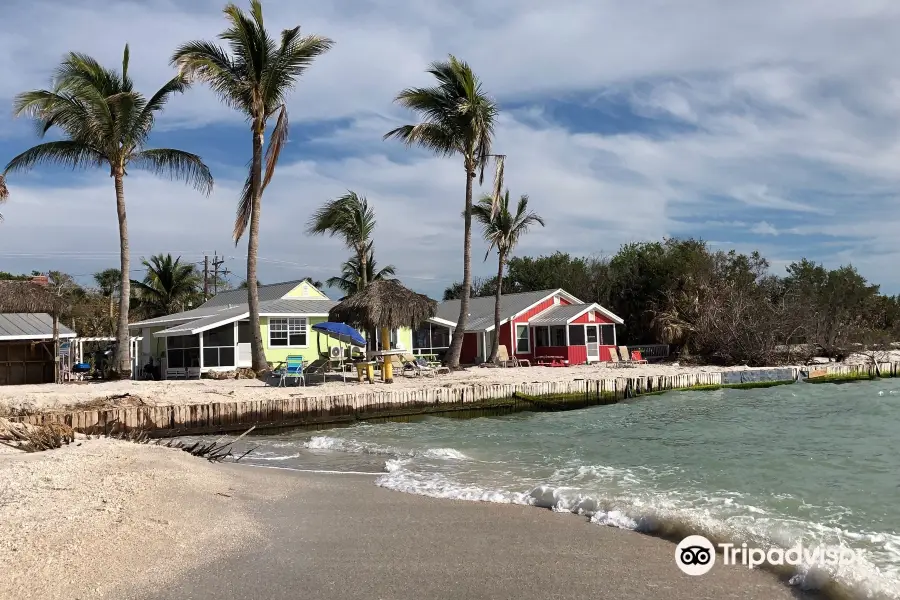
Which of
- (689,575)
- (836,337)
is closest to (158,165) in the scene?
(689,575)

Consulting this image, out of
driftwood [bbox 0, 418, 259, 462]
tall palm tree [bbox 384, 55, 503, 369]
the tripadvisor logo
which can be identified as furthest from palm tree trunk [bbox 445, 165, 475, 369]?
the tripadvisor logo

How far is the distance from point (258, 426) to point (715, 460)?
10999 mm

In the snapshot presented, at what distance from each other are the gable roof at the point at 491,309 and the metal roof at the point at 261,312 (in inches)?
259

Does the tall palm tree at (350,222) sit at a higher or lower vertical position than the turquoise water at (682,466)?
higher

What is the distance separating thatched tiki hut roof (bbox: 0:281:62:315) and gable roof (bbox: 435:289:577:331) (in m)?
17.3

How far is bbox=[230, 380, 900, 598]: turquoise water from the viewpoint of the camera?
26.0 feet

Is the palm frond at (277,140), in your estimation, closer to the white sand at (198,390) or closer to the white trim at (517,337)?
the white sand at (198,390)

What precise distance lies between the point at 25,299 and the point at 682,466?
20.9m

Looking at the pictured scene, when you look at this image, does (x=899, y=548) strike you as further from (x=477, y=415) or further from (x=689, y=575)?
(x=477, y=415)

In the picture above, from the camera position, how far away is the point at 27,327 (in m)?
24.5

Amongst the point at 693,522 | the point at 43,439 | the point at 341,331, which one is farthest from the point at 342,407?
the point at 693,522

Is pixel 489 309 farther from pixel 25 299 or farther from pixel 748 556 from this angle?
pixel 748 556

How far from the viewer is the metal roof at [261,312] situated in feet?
93.4

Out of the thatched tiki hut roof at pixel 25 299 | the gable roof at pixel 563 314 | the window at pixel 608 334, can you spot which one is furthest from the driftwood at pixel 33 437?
the window at pixel 608 334
